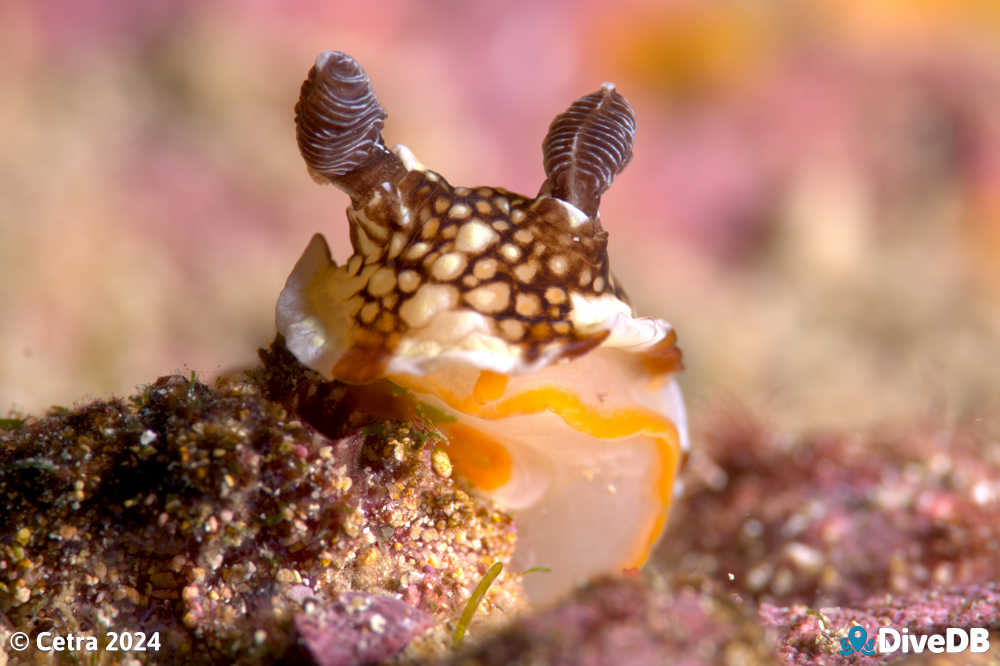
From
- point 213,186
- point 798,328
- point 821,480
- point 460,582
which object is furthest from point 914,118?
point 460,582

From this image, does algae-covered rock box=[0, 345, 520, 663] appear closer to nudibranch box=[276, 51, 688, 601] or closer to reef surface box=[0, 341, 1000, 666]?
reef surface box=[0, 341, 1000, 666]

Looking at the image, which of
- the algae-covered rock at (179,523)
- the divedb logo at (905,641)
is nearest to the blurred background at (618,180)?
the divedb logo at (905,641)

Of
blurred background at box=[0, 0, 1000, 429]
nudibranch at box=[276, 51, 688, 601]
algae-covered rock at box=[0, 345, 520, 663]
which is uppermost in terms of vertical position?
blurred background at box=[0, 0, 1000, 429]

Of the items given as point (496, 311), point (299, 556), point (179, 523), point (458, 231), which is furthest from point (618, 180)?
point (179, 523)

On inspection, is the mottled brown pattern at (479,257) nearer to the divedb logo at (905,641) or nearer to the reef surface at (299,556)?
the reef surface at (299,556)

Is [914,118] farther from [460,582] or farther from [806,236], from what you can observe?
[460,582]

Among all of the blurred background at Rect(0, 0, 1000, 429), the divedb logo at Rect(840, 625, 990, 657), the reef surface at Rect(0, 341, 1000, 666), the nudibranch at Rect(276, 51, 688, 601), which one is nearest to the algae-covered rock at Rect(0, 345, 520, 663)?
the reef surface at Rect(0, 341, 1000, 666)
